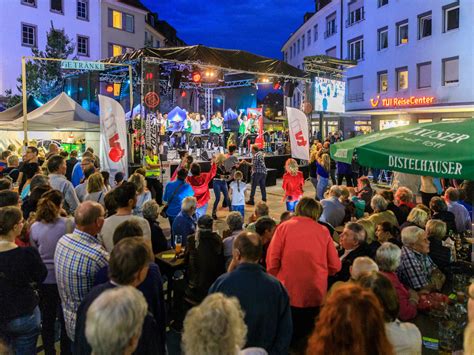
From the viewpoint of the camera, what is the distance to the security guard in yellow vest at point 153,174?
11086mm

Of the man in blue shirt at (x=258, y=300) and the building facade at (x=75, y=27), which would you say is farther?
Answer: the building facade at (x=75, y=27)

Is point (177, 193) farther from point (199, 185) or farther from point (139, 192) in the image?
point (199, 185)

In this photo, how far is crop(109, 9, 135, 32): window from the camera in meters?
36.1

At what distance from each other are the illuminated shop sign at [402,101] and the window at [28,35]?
2397 cm

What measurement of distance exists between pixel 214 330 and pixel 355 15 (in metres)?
34.3

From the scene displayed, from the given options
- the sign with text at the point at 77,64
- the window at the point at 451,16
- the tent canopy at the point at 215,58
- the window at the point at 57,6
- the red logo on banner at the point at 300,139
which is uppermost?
the window at the point at 57,6

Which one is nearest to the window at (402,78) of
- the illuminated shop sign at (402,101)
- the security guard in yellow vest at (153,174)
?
the illuminated shop sign at (402,101)

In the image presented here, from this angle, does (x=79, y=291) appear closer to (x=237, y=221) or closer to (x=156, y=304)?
(x=156, y=304)

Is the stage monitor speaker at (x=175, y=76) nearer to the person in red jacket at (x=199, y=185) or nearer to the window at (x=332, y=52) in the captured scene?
the person in red jacket at (x=199, y=185)

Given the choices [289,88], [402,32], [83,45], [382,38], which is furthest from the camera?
[83,45]

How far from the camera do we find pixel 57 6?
31672 mm

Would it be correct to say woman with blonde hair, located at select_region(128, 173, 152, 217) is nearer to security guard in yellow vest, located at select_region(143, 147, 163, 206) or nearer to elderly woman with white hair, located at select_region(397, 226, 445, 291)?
elderly woman with white hair, located at select_region(397, 226, 445, 291)

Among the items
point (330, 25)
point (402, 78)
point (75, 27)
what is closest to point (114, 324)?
point (402, 78)

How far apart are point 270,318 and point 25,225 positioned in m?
2.87
